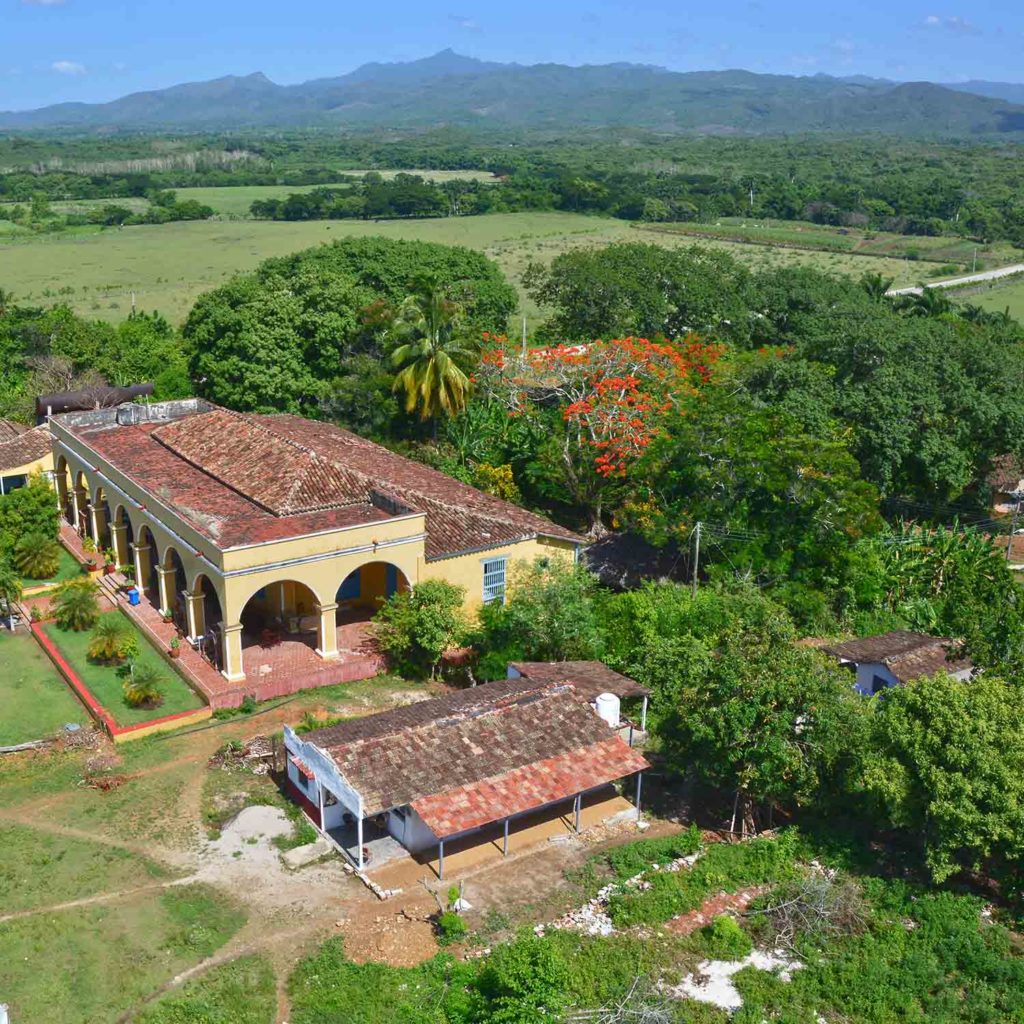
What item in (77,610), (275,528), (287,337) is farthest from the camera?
(287,337)

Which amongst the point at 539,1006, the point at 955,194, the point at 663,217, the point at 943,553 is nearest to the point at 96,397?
the point at 943,553

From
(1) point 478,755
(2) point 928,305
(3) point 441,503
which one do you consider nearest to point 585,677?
(1) point 478,755

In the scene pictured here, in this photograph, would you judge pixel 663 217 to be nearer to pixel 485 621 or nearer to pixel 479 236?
pixel 479 236

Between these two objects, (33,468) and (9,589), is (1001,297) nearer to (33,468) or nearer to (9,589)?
(33,468)

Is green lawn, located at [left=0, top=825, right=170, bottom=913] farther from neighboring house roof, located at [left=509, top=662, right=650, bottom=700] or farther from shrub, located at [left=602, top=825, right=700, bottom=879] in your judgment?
neighboring house roof, located at [left=509, top=662, right=650, bottom=700]

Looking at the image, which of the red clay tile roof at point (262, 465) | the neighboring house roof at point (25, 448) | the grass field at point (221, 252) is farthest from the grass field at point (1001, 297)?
the neighboring house roof at point (25, 448)

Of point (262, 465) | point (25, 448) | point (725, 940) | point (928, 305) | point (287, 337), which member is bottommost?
point (725, 940)
